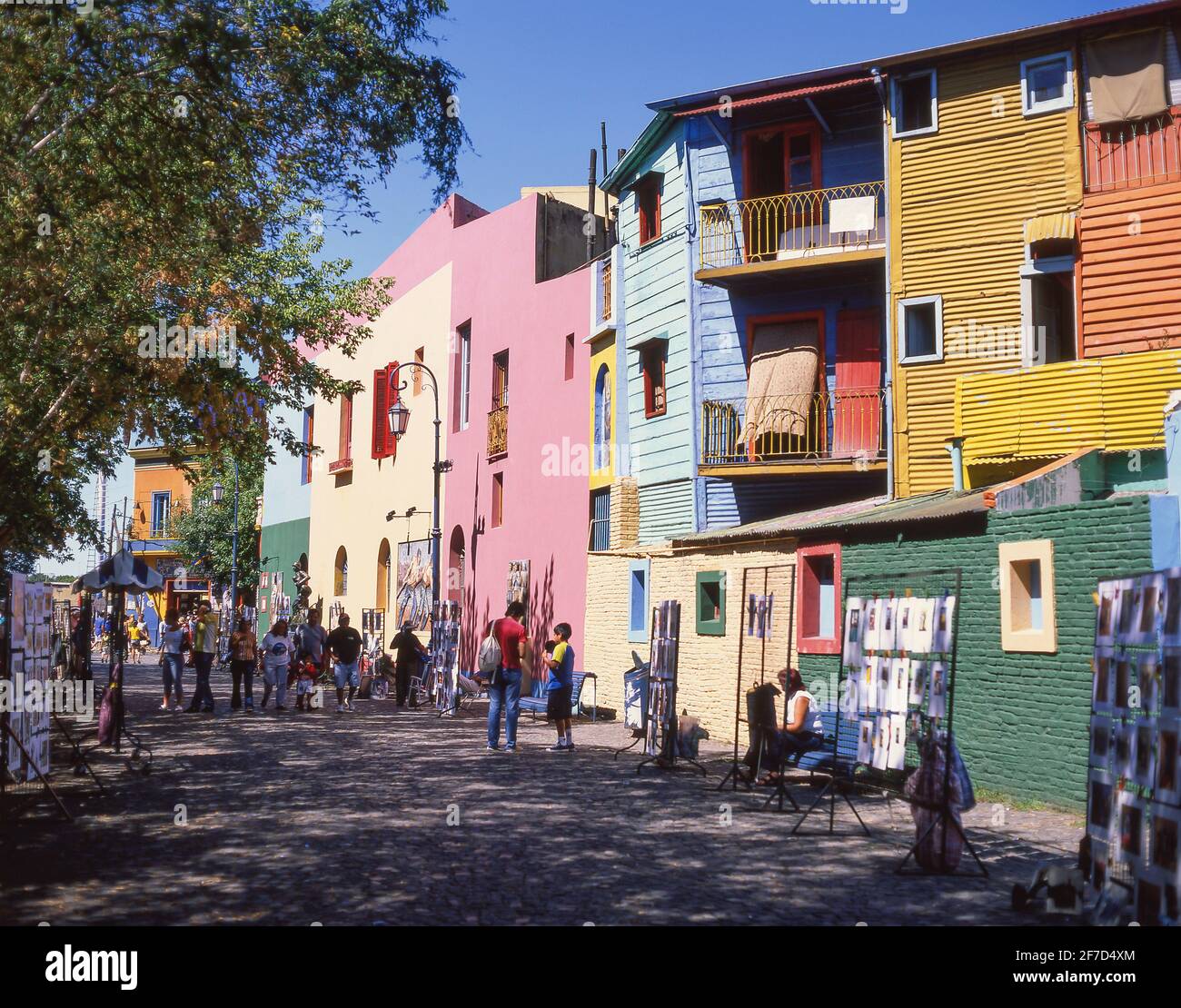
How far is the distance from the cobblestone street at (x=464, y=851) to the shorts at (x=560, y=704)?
197 cm

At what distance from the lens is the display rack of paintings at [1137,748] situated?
258 inches

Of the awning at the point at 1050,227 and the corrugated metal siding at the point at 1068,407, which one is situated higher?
the awning at the point at 1050,227

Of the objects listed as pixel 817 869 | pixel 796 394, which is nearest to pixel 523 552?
pixel 796 394

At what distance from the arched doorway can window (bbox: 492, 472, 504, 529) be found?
6.97 ft

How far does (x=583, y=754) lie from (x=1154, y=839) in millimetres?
11359

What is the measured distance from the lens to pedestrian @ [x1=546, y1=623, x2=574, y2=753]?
59.0 ft

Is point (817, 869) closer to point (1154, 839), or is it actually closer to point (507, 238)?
point (1154, 839)

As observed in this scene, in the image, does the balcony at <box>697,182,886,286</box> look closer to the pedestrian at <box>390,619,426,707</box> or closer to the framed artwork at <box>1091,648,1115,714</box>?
the pedestrian at <box>390,619,426,707</box>

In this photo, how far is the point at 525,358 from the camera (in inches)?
1171

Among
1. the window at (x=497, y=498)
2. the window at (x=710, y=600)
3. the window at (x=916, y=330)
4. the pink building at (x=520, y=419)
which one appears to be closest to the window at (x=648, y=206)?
the pink building at (x=520, y=419)

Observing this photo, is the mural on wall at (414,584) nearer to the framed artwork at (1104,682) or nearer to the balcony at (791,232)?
the balcony at (791,232)

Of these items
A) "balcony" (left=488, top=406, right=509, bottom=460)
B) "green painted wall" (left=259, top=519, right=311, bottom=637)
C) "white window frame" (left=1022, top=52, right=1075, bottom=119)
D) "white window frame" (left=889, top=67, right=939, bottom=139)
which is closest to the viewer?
"white window frame" (left=1022, top=52, right=1075, bottom=119)

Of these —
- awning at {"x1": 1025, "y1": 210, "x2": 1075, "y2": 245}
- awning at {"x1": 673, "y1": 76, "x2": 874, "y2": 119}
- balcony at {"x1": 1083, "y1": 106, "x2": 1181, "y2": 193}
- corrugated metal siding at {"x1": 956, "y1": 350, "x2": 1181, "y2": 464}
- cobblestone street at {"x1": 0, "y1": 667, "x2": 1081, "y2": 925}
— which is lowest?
cobblestone street at {"x1": 0, "y1": 667, "x2": 1081, "y2": 925}

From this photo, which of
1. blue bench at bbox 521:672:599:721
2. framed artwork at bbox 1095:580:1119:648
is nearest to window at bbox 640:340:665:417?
blue bench at bbox 521:672:599:721
